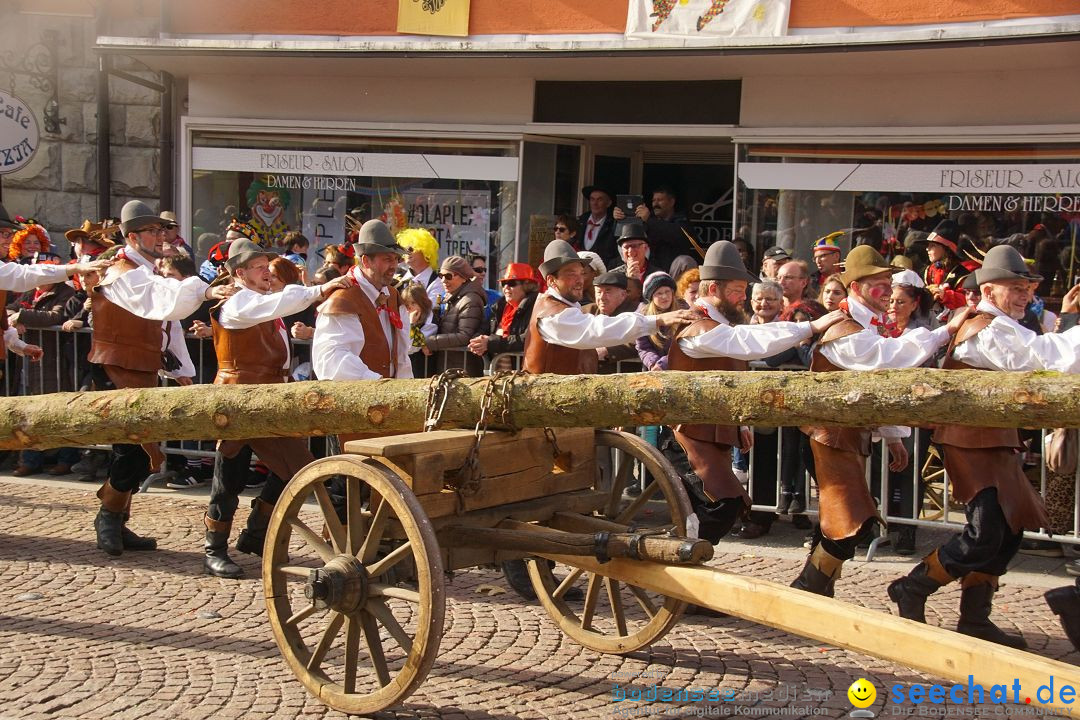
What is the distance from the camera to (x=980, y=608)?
5.80 metres

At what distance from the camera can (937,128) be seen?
10.2m

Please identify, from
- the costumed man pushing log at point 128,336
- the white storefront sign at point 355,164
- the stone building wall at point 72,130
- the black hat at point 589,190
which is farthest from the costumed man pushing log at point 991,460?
the stone building wall at point 72,130

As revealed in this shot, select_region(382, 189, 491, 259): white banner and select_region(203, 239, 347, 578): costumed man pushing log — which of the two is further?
select_region(382, 189, 491, 259): white banner

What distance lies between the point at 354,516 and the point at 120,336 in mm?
3196

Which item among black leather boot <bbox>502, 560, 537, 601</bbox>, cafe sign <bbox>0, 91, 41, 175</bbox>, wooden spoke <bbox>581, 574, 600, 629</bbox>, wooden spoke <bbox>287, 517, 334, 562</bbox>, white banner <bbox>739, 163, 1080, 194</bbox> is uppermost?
cafe sign <bbox>0, 91, 41, 175</bbox>

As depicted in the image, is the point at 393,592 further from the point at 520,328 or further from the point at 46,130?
the point at 46,130

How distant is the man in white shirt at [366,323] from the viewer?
6.50 meters

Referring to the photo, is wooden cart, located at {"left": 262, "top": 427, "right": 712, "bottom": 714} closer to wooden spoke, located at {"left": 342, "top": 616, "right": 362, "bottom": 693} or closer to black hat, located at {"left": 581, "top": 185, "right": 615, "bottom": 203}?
wooden spoke, located at {"left": 342, "top": 616, "right": 362, "bottom": 693}

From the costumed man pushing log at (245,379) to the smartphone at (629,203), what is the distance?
4.08 meters

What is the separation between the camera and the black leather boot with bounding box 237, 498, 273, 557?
7.23m

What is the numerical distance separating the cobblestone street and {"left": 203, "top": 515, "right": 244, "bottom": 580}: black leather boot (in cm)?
8

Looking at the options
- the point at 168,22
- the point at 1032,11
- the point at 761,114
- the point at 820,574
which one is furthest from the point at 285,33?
the point at 820,574

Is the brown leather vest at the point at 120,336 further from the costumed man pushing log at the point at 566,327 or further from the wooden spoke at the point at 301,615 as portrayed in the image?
the wooden spoke at the point at 301,615

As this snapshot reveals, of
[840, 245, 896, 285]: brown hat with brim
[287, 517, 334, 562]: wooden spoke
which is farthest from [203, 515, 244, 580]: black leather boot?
[840, 245, 896, 285]: brown hat with brim
